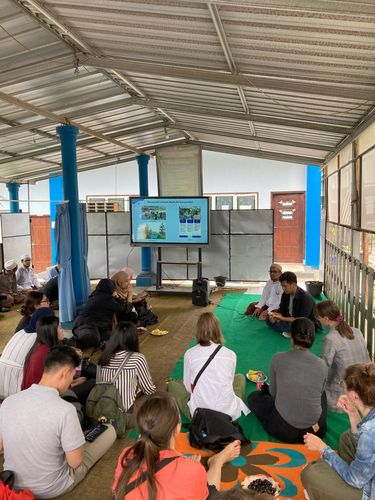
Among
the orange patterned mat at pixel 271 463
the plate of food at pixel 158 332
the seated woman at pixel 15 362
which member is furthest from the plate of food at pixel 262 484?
the plate of food at pixel 158 332

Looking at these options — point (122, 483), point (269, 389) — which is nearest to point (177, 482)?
point (122, 483)

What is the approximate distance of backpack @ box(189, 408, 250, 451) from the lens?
294cm

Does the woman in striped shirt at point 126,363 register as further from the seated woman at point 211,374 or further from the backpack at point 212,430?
the backpack at point 212,430

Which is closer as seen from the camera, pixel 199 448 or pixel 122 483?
pixel 122 483

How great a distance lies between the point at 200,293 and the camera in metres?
8.14

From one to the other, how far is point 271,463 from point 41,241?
44.5 feet

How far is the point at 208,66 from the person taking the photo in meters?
4.42

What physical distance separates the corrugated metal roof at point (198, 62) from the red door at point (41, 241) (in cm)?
742

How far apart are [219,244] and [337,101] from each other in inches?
225

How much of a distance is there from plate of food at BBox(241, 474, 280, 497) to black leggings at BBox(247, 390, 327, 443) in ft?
1.90

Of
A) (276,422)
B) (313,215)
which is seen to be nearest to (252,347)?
(276,422)

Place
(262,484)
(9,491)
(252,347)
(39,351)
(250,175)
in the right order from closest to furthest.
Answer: (9,491) → (262,484) → (39,351) → (252,347) → (250,175)

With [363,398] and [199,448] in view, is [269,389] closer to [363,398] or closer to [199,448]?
[199,448]

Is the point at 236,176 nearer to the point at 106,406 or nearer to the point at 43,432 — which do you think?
the point at 106,406
